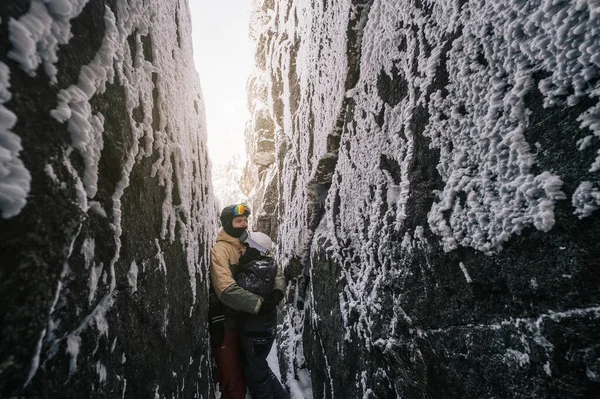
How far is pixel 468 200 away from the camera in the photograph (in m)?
0.85

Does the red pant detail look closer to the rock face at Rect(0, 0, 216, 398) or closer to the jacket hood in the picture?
the jacket hood

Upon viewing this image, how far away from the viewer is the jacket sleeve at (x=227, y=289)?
6.66 feet

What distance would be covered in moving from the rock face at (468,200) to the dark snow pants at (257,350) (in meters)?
0.66

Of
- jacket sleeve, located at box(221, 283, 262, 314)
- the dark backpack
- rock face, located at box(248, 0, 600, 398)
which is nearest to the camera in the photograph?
rock face, located at box(248, 0, 600, 398)

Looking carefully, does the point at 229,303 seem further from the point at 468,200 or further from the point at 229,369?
the point at 468,200

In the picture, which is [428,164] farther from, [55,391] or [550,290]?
[55,391]

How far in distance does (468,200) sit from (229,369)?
7.39ft

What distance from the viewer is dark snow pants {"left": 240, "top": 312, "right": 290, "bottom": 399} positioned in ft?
7.43

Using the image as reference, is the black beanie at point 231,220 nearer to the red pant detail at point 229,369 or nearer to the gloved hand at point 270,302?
the gloved hand at point 270,302

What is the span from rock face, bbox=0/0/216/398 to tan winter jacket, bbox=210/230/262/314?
0.81 metres

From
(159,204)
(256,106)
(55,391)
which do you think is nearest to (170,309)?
(159,204)

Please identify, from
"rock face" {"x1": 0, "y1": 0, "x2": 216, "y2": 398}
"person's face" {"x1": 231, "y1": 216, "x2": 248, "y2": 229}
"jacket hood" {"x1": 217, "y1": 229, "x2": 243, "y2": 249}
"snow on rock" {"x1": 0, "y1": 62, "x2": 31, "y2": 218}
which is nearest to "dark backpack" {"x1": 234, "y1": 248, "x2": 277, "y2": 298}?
"jacket hood" {"x1": 217, "y1": 229, "x2": 243, "y2": 249}

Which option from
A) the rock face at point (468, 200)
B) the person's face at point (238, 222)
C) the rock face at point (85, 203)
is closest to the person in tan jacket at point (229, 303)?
the person's face at point (238, 222)

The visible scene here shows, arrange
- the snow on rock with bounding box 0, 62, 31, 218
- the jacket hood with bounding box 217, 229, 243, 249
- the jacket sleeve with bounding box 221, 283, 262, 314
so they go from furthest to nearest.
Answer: the jacket hood with bounding box 217, 229, 243, 249, the jacket sleeve with bounding box 221, 283, 262, 314, the snow on rock with bounding box 0, 62, 31, 218
